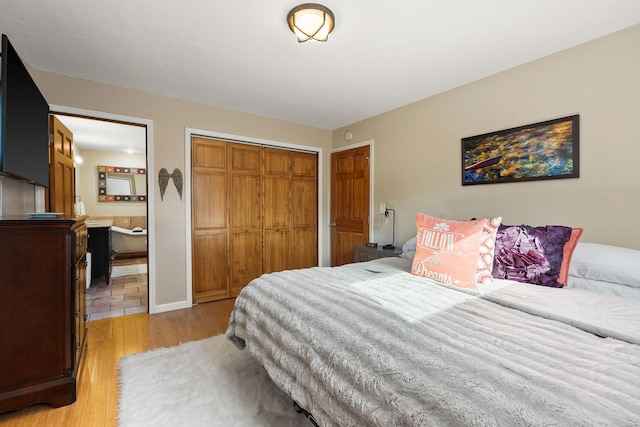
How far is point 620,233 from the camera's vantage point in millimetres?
1958

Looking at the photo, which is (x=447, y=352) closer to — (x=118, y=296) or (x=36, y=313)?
(x=36, y=313)

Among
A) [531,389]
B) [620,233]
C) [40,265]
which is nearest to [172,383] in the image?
[40,265]

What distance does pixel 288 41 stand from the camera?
214cm

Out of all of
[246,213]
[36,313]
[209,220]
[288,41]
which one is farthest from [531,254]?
[209,220]

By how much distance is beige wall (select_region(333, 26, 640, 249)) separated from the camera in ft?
6.39

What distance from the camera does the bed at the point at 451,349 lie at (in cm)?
73

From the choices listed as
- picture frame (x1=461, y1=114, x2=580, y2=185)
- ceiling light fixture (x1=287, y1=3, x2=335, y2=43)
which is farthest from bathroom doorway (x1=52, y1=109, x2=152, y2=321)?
picture frame (x1=461, y1=114, x2=580, y2=185)

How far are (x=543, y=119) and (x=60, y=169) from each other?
452 cm

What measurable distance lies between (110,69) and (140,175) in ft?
16.4

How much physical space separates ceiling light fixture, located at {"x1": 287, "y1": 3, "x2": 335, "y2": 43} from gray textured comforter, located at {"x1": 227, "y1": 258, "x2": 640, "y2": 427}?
162cm

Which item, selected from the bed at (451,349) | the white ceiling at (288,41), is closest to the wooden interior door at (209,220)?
→ the white ceiling at (288,41)

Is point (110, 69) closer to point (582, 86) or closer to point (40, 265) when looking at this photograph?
point (40, 265)

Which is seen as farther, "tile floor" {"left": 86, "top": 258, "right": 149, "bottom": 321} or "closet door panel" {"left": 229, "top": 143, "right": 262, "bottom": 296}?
"closet door panel" {"left": 229, "top": 143, "right": 262, "bottom": 296}

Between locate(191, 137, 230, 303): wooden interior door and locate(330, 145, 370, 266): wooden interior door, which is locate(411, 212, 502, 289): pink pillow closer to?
locate(330, 145, 370, 266): wooden interior door
